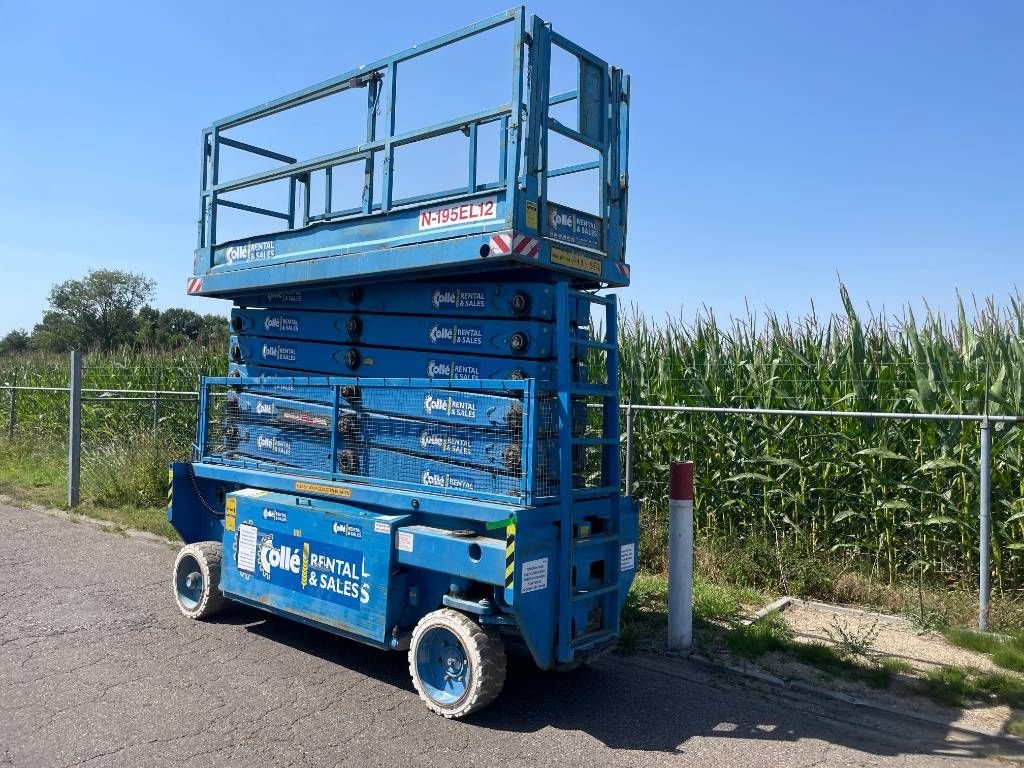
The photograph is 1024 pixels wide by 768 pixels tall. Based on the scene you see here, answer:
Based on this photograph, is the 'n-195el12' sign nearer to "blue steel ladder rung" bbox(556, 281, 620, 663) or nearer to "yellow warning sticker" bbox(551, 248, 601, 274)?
"yellow warning sticker" bbox(551, 248, 601, 274)

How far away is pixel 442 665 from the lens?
5.11 metres

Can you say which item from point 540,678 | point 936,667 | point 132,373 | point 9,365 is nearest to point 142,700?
point 540,678

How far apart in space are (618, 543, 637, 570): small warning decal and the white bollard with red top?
47 centimetres

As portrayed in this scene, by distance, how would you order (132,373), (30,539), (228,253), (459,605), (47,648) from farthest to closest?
(132,373) < (30,539) < (228,253) < (47,648) < (459,605)

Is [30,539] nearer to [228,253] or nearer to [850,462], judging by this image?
[228,253]

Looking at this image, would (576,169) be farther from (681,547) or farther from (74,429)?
(74,429)

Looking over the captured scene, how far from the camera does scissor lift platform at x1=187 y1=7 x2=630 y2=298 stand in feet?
17.3

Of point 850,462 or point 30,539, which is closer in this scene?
point 850,462

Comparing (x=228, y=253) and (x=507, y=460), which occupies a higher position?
(x=228, y=253)

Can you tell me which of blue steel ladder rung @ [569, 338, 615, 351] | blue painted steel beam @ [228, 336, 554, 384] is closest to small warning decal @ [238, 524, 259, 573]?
blue painted steel beam @ [228, 336, 554, 384]

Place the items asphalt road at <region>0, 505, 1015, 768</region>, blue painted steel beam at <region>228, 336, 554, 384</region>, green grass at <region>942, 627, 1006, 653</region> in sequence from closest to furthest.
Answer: asphalt road at <region>0, 505, 1015, 768</region> → blue painted steel beam at <region>228, 336, 554, 384</region> → green grass at <region>942, 627, 1006, 653</region>

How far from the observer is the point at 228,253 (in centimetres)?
743

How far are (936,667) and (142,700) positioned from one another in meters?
5.36

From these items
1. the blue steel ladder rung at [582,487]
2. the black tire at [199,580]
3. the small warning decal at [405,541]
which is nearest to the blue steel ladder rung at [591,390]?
the blue steel ladder rung at [582,487]
